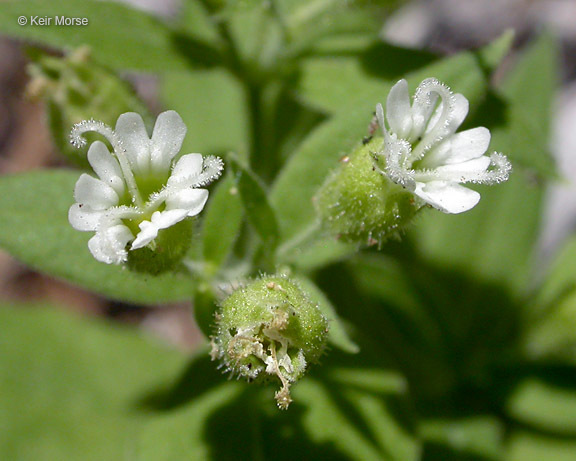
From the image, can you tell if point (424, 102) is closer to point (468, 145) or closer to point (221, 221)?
point (468, 145)

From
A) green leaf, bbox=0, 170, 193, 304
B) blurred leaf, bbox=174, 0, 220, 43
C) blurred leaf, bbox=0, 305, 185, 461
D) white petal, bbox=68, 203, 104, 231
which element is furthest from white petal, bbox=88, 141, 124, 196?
blurred leaf, bbox=0, 305, 185, 461

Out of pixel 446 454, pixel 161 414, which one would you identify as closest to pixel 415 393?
pixel 446 454

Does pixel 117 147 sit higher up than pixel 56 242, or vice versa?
pixel 117 147

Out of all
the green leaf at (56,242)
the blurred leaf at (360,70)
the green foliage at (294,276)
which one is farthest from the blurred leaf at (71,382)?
the blurred leaf at (360,70)

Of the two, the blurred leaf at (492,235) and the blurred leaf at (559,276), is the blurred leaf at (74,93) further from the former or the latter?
the blurred leaf at (559,276)

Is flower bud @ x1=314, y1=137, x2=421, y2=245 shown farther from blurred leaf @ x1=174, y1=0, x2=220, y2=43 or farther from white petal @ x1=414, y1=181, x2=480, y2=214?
blurred leaf @ x1=174, y1=0, x2=220, y2=43

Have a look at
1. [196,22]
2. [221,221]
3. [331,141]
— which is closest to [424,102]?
[331,141]
